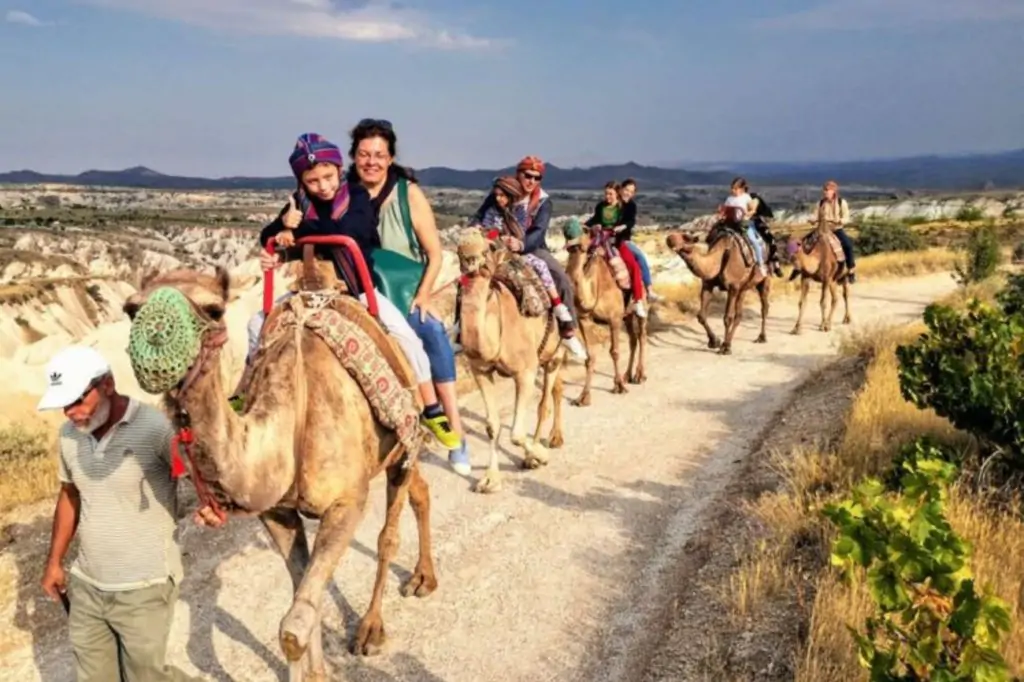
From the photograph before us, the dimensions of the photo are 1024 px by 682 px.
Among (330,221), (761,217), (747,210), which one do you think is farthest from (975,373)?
(761,217)

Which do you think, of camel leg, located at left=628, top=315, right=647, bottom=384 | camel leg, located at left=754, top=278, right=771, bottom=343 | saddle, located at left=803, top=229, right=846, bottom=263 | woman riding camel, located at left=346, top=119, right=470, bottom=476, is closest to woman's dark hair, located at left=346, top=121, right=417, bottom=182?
woman riding camel, located at left=346, top=119, right=470, bottom=476

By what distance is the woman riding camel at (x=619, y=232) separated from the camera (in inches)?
515

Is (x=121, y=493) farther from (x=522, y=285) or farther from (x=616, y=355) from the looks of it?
(x=616, y=355)

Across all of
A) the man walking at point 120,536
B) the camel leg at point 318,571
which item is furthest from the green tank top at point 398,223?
the man walking at point 120,536

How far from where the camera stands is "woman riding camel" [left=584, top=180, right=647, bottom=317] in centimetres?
1309

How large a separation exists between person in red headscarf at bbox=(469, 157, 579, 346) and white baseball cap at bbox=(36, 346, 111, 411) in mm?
5573

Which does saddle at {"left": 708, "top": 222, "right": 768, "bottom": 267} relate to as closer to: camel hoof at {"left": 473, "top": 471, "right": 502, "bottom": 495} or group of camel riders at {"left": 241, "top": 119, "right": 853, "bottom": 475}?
camel hoof at {"left": 473, "top": 471, "right": 502, "bottom": 495}

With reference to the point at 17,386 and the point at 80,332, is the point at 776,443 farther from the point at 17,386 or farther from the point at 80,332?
the point at 80,332

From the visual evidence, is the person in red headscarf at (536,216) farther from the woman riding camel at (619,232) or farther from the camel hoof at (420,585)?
the camel hoof at (420,585)

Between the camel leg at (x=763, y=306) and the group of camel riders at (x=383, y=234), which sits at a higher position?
the group of camel riders at (x=383, y=234)

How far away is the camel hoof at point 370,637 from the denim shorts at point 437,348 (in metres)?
1.63

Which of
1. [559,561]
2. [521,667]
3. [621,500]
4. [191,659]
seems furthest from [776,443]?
[191,659]

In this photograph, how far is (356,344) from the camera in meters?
4.60

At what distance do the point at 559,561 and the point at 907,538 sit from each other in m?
4.00
